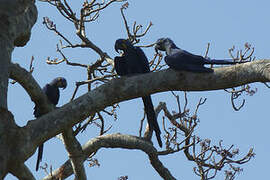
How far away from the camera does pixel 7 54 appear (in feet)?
12.7

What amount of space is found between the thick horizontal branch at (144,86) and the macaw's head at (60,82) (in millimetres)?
3616

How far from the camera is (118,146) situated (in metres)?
5.77

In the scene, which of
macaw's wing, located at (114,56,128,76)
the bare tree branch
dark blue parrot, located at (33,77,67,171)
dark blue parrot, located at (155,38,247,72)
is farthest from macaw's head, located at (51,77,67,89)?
dark blue parrot, located at (155,38,247,72)

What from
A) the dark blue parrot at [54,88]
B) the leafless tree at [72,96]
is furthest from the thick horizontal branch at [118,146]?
the dark blue parrot at [54,88]

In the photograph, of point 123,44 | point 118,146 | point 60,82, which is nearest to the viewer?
point 118,146

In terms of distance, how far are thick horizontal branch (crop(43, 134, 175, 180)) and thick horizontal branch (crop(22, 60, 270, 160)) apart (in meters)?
1.45

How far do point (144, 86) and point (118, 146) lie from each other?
169 cm

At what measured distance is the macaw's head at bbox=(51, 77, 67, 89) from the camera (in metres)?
7.83

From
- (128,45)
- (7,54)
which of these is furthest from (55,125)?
(128,45)

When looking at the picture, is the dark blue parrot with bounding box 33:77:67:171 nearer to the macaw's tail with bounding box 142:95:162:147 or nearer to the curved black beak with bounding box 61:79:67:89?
the curved black beak with bounding box 61:79:67:89

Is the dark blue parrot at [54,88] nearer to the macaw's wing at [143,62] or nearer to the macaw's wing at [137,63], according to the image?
the macaw's wing at [137,63]

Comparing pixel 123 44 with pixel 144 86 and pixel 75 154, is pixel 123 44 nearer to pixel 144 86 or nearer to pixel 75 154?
pixel 75 154

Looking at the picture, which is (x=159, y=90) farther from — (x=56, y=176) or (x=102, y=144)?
(x=56, y=176)

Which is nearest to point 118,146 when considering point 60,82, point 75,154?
point 75,154
